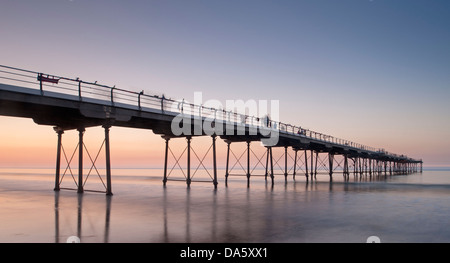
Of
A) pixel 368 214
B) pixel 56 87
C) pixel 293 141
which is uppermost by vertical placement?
pixel 56 87

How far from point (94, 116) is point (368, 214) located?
16244mm

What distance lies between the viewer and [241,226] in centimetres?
1243

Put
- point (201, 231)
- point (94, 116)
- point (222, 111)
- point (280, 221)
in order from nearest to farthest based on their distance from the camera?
point (201, 231)
point (280, 221)
point (94, 116)
point (222, 111)

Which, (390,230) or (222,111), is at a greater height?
(222,111)

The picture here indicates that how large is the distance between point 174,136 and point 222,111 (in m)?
6.14

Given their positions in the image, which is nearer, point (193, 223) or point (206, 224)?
point (206, 224)

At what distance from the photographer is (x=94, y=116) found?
2208cm

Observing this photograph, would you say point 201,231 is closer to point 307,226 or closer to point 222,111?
point 307,226

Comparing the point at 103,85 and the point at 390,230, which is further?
the point at 103,85

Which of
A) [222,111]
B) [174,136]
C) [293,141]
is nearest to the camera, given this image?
[222,111]

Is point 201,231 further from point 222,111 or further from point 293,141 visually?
point 293,141
